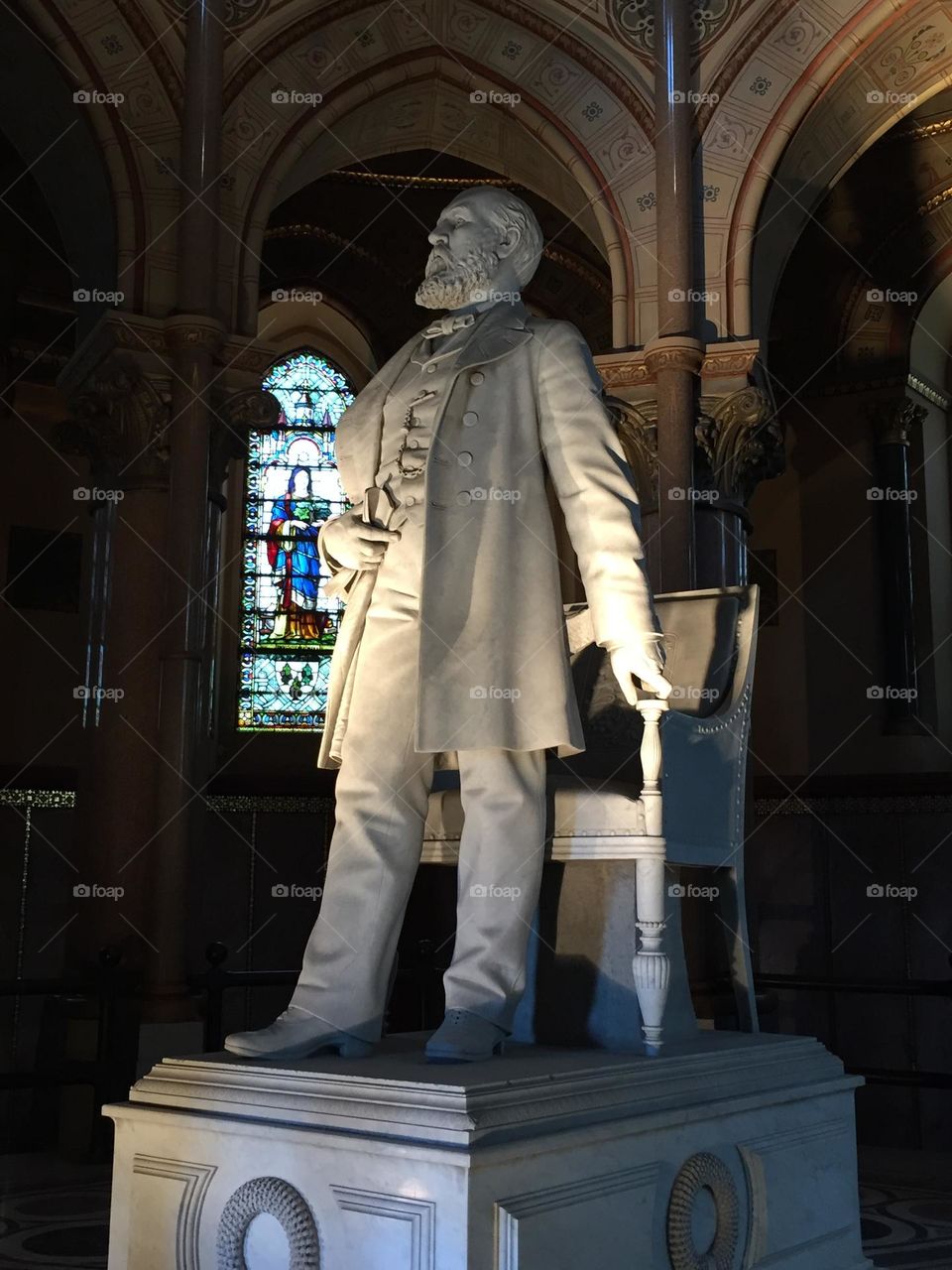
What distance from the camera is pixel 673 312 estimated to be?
7.58 m

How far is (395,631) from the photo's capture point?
11.1 feet

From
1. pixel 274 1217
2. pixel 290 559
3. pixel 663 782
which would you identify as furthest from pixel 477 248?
pixel 290 559

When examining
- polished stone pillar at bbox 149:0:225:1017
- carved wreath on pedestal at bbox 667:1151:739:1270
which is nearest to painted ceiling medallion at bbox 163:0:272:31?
polished stone pillar at bbox 149:0:225:1017

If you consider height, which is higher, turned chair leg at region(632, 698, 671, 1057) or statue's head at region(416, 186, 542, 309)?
statue's head at region(416, 186, 542, 309)

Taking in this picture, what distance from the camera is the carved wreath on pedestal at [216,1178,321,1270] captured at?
9.12ft

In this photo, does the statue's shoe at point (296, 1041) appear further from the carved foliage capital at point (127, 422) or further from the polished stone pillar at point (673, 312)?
the carved foliage capital at point (127, 422)

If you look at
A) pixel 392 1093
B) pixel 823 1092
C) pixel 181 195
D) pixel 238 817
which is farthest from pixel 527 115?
pixel 392 1093

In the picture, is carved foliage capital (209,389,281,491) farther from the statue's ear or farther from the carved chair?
the statue's ear

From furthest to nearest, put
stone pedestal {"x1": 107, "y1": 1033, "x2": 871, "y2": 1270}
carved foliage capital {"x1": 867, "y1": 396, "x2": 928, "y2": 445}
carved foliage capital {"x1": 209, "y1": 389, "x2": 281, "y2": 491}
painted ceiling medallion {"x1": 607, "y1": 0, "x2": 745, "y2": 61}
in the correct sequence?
1. carved foliage capital {"x1": 867, "y1": 396, "x2": 928, "y2": 445}
2. painted ceiling medallion {"x1": 607, "y1": 0, "x2": 745, "y2": 61}
3. carved foliage capital {"x1": 209, "y1": 389, "x2": 281, "y2": 491}
4. stone pedestal {"x1": 107, "y1": 1033, "x2": 871, "y2": 1270}

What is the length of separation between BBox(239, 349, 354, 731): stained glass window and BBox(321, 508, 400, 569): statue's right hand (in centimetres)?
764

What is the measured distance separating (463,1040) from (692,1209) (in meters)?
0.64

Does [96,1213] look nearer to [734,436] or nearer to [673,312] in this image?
[734,436]

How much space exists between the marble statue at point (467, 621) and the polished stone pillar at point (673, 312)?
12.4 feet

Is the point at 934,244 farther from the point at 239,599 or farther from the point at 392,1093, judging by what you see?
the point at 392,1093
